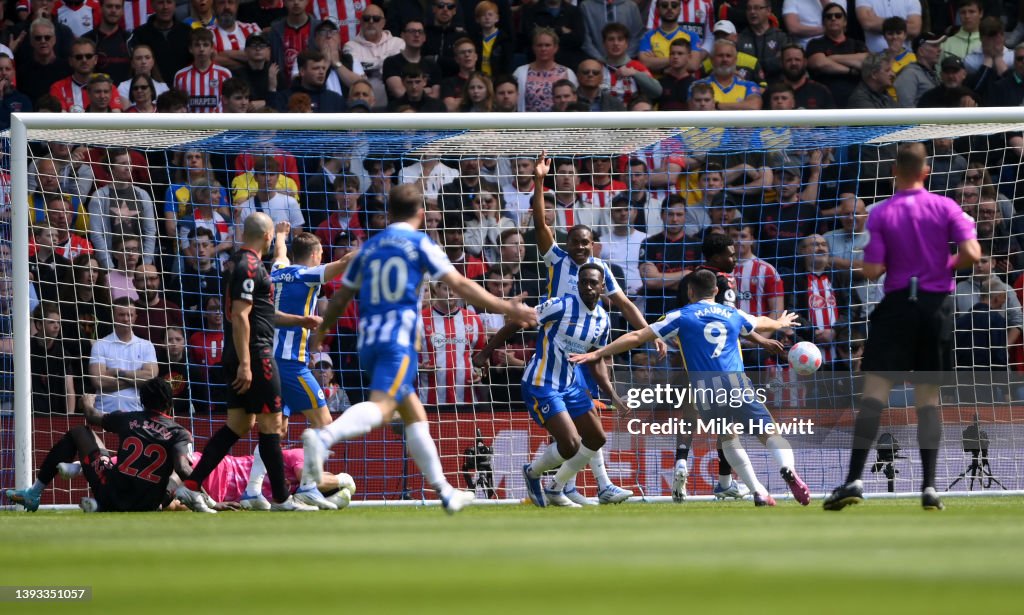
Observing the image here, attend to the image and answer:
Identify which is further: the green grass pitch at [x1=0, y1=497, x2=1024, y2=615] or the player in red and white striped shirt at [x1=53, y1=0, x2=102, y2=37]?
the player in red and white striped shirt at [x1=53, y1=0, x2=102, y2=37]

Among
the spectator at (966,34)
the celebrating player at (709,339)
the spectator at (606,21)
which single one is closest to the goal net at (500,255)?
the celebrating player at (709,339)

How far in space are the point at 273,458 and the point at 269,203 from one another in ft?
13.3

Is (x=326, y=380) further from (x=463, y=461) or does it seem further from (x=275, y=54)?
(x=275, y=54)

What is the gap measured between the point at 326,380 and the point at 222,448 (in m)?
2.97

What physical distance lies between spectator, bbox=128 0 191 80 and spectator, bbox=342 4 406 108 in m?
1.83

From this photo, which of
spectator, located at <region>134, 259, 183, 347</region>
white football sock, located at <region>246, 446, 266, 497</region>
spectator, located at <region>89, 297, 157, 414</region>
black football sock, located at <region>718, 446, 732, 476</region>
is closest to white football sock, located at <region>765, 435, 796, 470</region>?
black football sock, located at <region>718, 446, 732, 476</region>

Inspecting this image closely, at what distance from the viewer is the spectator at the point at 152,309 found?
13.3 metres

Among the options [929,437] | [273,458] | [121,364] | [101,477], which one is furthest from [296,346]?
[929,437]

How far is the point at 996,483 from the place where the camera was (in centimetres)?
1281

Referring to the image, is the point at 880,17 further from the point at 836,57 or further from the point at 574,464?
the point at 574,464

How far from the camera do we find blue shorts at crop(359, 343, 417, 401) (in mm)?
8359

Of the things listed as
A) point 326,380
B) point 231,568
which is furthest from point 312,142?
point 231,568

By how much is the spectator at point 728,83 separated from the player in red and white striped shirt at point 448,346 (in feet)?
14.3

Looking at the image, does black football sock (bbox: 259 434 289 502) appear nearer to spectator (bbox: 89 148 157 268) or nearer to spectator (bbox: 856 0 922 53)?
spectator (bbox: 89 148 157 268)
